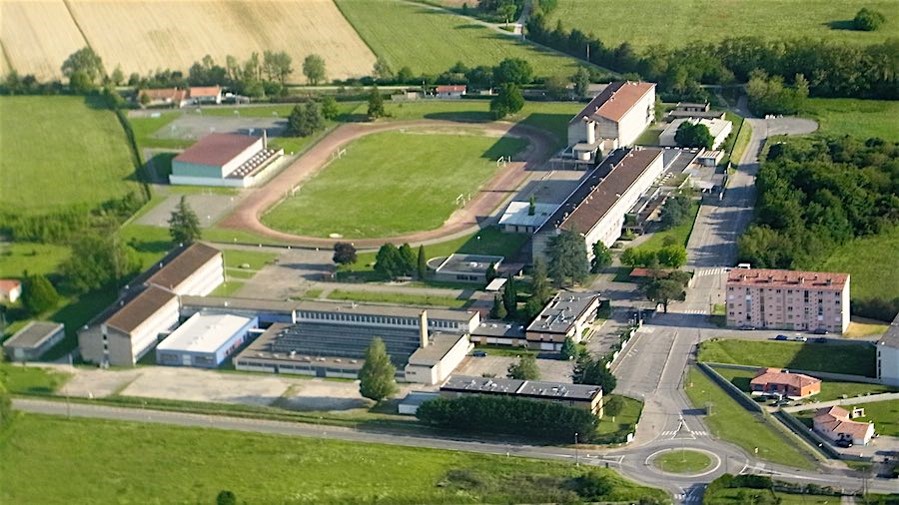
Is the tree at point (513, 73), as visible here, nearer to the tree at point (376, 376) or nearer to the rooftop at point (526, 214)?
the rooftop at point (526, 214)

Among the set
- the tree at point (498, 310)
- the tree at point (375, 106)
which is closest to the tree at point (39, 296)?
Answer: the tree at point (498, 310)

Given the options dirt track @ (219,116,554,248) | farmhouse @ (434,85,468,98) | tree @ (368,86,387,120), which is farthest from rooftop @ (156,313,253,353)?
farmhouse @ (434,85,468,98)

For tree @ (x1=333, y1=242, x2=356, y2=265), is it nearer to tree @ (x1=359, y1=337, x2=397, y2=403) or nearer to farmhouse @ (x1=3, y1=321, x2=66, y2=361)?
farmhouse @ (x1=3, y1=321, x2=66, y2=361)

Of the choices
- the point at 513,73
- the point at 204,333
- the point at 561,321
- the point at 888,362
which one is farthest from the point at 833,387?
the point at 513,73

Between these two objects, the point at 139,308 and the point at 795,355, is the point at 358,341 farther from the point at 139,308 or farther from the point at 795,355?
the point at 795,355

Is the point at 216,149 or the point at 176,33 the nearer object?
the point at 216,149

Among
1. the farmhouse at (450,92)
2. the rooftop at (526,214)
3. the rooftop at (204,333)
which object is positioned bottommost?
the rooftop at (204,333)
